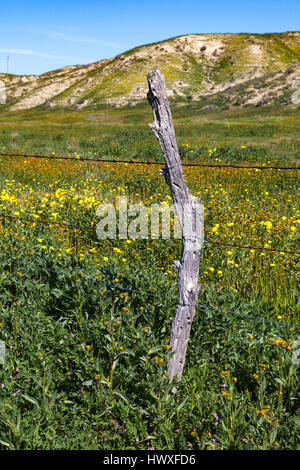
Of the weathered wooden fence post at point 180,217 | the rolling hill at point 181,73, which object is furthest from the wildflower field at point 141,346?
the rolling hill at point 181,73

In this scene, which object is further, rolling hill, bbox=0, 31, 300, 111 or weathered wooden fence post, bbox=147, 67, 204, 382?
rolling hill, bbox=0, 31, 300, 111

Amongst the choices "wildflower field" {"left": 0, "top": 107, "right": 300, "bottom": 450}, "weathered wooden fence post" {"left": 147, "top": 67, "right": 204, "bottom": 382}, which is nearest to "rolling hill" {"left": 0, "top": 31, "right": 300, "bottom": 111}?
"wildflower field" {"left": 0, "top": 107, "right": 300, "bottom": 450}

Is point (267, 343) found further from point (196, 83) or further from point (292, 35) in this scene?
point (292, 35)

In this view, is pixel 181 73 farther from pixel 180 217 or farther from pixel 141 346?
pixel 141 346

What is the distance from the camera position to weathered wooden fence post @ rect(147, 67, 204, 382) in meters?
2.83

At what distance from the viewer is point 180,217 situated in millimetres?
3006

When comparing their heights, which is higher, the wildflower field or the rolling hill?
the rolling hill

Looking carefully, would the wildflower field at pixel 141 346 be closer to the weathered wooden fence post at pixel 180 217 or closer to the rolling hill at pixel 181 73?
the weathered wooden fence post at pixel 180 217

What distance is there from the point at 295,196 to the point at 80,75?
4946 inches

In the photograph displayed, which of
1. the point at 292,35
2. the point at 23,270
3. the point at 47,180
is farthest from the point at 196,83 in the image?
the point at 23,270

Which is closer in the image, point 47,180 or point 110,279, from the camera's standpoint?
point 110,279

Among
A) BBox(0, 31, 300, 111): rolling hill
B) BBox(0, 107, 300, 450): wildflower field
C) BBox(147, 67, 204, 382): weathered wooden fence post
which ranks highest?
BBox(0, 31, 300, 111): rolling hill

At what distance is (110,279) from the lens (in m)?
4.29

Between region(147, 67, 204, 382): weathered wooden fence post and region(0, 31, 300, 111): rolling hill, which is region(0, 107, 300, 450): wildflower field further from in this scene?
region(0, 31, 300, 111): rolling hill
